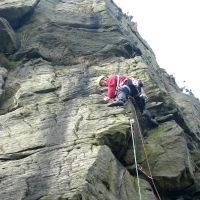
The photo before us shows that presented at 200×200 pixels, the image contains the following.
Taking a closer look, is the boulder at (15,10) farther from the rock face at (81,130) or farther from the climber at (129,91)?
the climber at (129,91)

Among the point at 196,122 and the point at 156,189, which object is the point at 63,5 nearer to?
the point at 196,122

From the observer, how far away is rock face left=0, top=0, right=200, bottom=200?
12.1 m

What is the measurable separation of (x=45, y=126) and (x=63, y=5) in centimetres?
1433

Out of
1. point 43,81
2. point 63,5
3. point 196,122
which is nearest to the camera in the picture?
point 43,81

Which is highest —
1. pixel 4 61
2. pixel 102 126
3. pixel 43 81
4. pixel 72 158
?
pixel 4 61

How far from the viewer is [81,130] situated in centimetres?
1423

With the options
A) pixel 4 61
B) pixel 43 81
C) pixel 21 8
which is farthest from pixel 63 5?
pixel 43 81

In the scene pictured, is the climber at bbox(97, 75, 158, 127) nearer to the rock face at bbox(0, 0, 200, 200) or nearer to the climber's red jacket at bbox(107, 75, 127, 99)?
the climber's red jacket at bbox(107, 75, 127, 99)

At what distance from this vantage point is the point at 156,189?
14.0m

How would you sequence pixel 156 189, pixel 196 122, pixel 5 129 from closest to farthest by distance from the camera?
1. pixel 156 189
2. pixel 5 129
3. pixel 196 122

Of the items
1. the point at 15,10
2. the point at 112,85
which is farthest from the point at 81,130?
the point at 15,10

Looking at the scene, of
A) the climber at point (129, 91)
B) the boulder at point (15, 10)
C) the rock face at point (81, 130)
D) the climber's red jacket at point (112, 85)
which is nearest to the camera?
the rock face at point (81, 130)

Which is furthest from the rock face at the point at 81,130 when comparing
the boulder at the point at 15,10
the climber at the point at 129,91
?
the boulder at the point at 15,10

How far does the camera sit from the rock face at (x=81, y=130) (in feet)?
39.8
